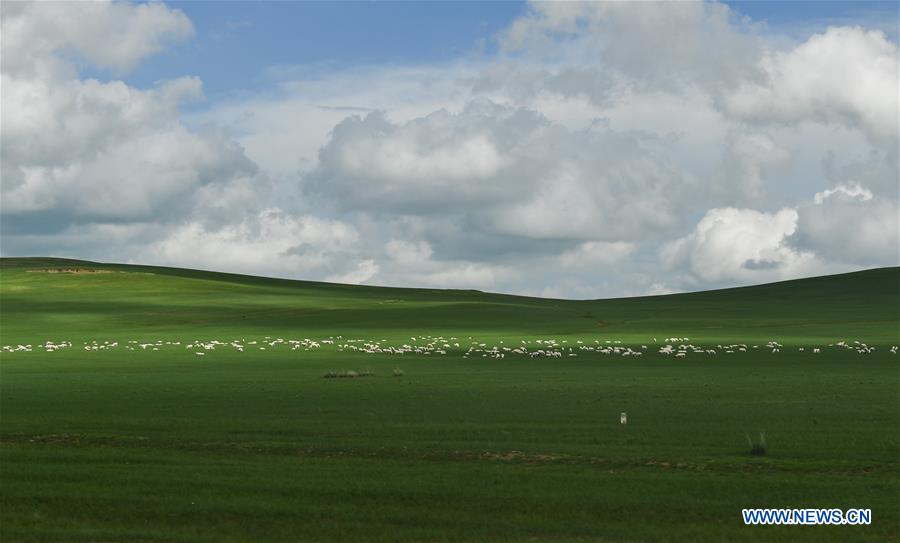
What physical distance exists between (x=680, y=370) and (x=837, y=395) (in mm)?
11977

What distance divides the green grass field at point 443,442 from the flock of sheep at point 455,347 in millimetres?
572

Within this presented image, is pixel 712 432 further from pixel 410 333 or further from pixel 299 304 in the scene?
pixel 299 304

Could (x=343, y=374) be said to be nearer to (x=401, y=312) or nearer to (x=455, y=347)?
(x=455, y=347)

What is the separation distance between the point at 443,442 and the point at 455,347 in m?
37.1

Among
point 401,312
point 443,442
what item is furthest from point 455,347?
point 443,442

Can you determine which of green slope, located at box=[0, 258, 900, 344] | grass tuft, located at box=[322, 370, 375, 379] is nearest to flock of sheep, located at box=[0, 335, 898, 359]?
green slope, located at box=[0, 258, 900, 344]

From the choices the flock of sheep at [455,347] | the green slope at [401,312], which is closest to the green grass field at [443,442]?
the flock of sheep at [455,347]

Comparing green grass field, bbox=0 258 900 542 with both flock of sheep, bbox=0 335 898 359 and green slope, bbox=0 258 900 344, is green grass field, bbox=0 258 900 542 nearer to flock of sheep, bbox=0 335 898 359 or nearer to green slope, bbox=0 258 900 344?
flock of sheep, bbox=0 335 898 359

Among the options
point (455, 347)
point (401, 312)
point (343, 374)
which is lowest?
point (343, 374)

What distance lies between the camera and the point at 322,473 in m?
17.7

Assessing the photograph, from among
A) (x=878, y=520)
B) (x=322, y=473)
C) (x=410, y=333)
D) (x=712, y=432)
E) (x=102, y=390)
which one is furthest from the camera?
(x=410, y=333)

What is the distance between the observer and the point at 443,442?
2112 centimetres

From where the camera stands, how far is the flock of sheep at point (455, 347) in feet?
176

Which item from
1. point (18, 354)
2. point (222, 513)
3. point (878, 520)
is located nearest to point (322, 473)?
point (222, 513)
